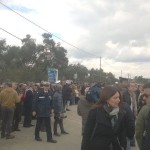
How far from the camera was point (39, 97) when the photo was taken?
11992mm

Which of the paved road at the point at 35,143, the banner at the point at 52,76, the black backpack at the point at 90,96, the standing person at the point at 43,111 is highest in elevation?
the banner at the point at 52,76

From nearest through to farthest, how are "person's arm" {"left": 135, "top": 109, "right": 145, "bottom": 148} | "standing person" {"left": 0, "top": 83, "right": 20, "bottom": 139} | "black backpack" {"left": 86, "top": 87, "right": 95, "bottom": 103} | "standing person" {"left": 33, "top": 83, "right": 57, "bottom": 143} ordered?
"person's arm" {"left": 135, "top": 109, "right": 145, "bottom": 148} → "black backpack" {"left": 86, "top": 87, "right": 95, "bottom": 103} → "standing person" {"left": 33, "top": 83, "right": 57, "bottom": 143} → "standing person" {"left": 0, "top": 83, "right": 20, "bottom": 139}

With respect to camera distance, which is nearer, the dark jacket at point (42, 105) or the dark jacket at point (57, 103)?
the dark jacket at point (42, 105)

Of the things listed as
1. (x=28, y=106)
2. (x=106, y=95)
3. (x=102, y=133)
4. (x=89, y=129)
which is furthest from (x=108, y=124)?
(x=28, y=106)

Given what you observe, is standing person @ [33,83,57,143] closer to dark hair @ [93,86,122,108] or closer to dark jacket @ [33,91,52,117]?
dark jacket @ [33,91,52,117]

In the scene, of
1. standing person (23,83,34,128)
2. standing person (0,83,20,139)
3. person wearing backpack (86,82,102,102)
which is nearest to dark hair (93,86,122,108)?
person wearing backpack (86,82,102,102)

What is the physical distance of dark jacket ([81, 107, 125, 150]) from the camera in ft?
16.2

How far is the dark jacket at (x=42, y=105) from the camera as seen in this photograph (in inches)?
465

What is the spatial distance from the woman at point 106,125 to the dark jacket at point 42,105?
6.82 metres

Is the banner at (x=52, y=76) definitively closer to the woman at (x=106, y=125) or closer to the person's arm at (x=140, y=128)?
the person's arm at (x=140, y=128)

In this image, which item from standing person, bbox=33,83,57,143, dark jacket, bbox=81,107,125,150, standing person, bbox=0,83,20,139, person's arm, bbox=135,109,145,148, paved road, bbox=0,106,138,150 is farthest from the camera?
standing person, bbox=0,83,20,139

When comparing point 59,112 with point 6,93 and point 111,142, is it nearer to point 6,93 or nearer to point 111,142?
point 6,93

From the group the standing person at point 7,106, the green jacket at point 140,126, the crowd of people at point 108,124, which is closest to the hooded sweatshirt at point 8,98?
the standing person at point 7,106

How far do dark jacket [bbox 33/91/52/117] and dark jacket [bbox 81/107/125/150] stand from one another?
682cm
